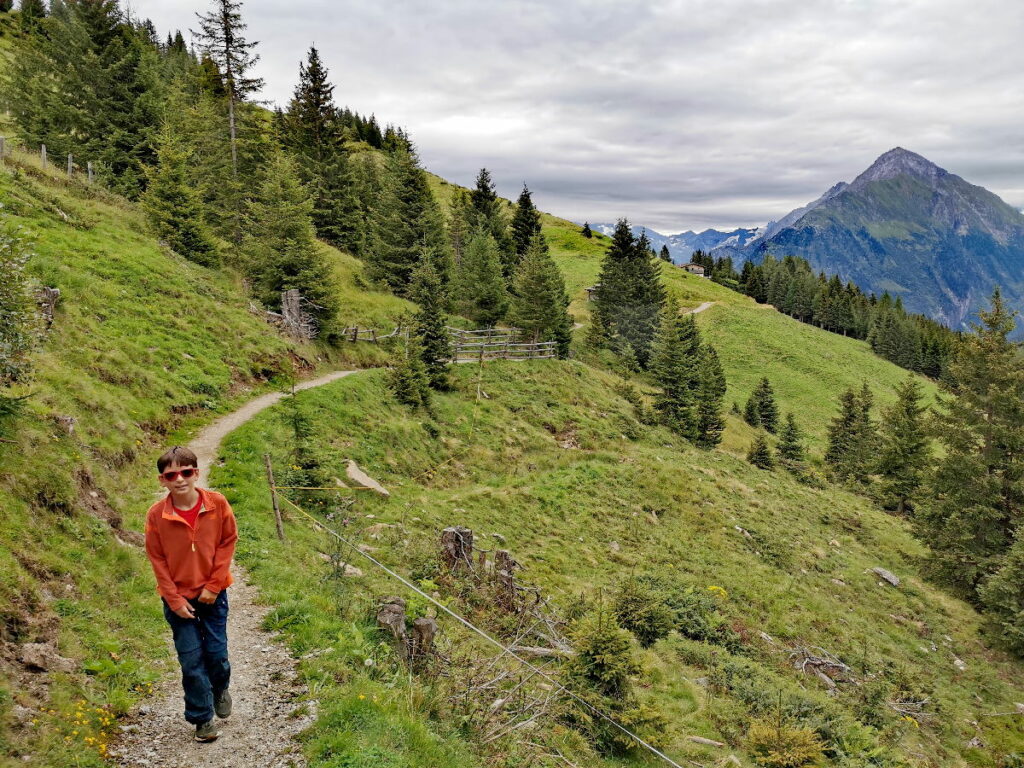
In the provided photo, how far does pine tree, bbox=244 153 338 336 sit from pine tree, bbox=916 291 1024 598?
30969mm

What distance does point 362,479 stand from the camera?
17.1 m

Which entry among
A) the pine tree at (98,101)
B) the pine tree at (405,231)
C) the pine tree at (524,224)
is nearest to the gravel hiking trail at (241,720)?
the pine tree at (405,231)

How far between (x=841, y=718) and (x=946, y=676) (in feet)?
30.3

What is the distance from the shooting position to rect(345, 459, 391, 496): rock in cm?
1684

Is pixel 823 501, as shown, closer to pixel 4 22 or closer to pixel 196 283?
pixel 196 283

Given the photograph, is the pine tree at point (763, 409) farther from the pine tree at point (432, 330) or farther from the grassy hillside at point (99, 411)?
the grassy hillside at point (99, 411)

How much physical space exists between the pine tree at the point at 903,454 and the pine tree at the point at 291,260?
37885 mm

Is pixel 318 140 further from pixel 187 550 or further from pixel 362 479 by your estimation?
pixel 187 550

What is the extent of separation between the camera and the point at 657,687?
468 inches

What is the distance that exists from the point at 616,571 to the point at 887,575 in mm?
14214

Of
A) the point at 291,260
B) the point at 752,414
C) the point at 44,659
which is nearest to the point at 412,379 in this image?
the point at 291,260

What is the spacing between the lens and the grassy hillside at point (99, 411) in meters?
6.16

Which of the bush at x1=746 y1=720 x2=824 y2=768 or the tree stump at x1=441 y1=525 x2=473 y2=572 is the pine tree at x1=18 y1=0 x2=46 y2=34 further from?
the bush at x1=746 y1=720 x2=824 y2=768

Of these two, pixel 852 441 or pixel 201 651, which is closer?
pixel 201 651
